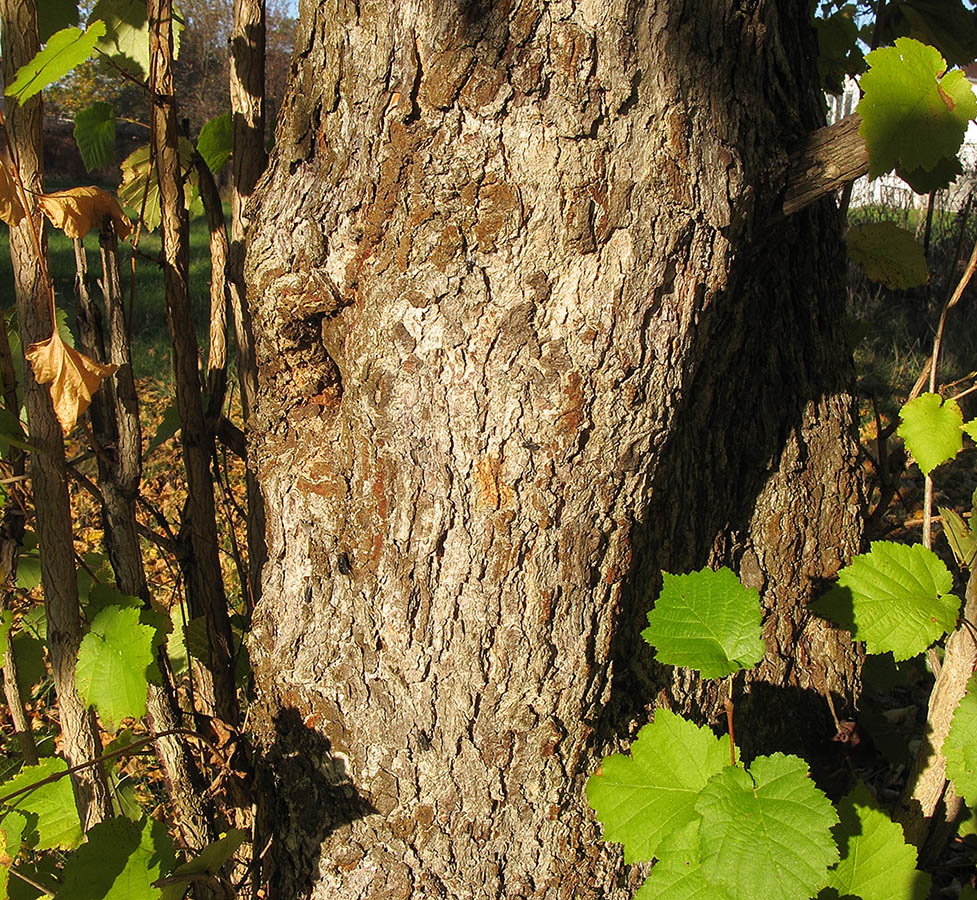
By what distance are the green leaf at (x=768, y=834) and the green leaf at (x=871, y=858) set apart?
1.00 feet

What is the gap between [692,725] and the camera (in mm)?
1219

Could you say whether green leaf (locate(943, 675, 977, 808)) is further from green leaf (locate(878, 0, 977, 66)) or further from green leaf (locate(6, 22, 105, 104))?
green leaf (locate(6, 22, 105, 104))

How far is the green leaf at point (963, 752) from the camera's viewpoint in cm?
123

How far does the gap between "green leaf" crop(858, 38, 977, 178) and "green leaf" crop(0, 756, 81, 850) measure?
150 cm

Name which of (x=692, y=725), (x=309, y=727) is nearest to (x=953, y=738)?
(x=692, y=725)

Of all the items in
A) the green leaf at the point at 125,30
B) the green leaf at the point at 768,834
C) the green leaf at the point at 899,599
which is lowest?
the green leaf at the point at 768,834

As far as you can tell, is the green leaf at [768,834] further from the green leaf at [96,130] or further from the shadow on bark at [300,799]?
the green leaf at [96,130]

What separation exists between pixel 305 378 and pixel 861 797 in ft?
3.68

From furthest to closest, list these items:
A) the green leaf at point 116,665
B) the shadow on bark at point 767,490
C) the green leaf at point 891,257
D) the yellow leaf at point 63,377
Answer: the green leaf at point 891,257
the shadow on bark at point 767,490
the green leaf at point 116,665
the yellow leaf at point 63,377

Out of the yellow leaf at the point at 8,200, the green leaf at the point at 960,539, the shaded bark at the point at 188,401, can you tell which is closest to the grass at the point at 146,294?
the shaded bark at the point at 188,401

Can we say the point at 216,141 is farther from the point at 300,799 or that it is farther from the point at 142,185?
the point at 300,799

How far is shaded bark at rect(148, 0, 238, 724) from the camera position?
1276 millimetres

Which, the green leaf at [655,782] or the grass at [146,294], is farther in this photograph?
the grass at [146,294]

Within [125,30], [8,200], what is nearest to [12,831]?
[8,200]
